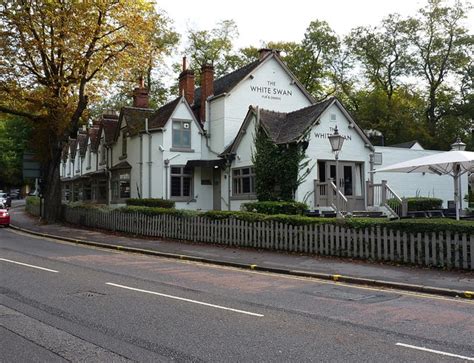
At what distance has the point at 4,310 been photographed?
7.58m

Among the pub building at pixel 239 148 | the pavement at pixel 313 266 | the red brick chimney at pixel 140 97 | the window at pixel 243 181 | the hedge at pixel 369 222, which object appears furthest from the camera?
the red brick chimney at pixel 140 97

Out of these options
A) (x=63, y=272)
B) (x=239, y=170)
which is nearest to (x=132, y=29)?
(x=239, y=170)

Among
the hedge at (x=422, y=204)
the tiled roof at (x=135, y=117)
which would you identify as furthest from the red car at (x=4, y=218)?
the hedge at (x=422, y=204)

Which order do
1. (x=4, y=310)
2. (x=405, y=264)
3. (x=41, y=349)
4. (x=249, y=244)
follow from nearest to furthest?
1. (x=41, y=349)
2. (x=4, y=310)
3. (x=405, y=264)
4. (x=249, y=244)

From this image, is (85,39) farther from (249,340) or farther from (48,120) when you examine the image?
(249,340)

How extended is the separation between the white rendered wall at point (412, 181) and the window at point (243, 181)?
7.05 m

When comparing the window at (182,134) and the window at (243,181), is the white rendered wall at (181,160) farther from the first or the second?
the window at (243,181)

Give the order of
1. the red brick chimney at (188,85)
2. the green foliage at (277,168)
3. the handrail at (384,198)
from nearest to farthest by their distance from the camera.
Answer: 1. the handrail at (384,198)
2. the green foliage at (277,168)
3. the red brick chimney at (188,85)

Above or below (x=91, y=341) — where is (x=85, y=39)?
above

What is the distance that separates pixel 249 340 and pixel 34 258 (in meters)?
10.3

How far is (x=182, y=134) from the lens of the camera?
29109 mm

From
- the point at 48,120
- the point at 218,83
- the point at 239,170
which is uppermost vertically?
the point at 218,83

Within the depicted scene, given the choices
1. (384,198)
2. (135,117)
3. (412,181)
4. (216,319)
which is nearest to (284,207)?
(384,198)

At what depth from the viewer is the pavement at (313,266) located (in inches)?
404
